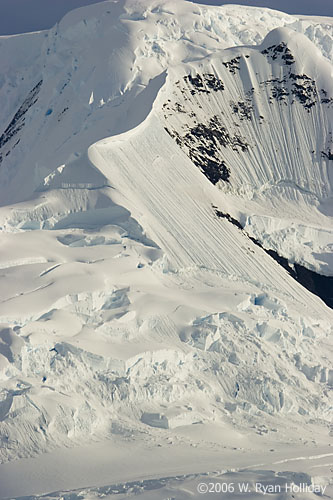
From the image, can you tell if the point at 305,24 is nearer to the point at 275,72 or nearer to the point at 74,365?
the point at 275,72

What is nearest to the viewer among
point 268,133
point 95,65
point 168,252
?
point 168,252

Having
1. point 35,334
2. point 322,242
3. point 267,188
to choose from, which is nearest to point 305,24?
point 267,188
